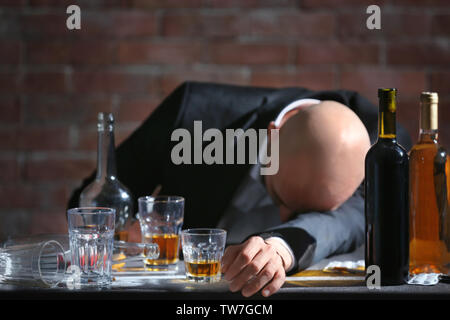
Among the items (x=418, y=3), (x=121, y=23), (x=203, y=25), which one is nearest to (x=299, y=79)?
(x=203, y=25)

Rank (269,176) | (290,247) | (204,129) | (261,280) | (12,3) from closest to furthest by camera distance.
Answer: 1. (261,280)
2. (290,247)
3. (269,176)
4. (204,129)
5. (12,3)

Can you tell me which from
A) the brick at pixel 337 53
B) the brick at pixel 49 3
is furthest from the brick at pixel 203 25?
the brick at pixel 49 3

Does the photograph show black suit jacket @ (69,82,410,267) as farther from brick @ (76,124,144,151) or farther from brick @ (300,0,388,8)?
brick @ (300,0,388,8)

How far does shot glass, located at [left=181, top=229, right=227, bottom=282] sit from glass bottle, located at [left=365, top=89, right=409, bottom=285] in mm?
217

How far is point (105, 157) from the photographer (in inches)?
41.6

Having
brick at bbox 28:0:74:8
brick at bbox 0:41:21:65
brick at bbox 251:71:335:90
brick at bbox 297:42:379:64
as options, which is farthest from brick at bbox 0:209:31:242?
brick at bbox 297:42:379:64

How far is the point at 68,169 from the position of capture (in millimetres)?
2207

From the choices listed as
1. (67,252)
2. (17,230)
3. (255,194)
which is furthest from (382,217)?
(17,230)

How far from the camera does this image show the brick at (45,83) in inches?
85.8

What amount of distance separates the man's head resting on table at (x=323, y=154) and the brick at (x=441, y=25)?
132cm

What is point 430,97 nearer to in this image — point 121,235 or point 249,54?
point 121,235

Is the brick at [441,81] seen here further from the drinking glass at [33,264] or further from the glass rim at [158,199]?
the drinking glass at [33,264]

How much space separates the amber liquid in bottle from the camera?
86cm

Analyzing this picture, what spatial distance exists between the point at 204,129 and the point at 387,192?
97 cm
